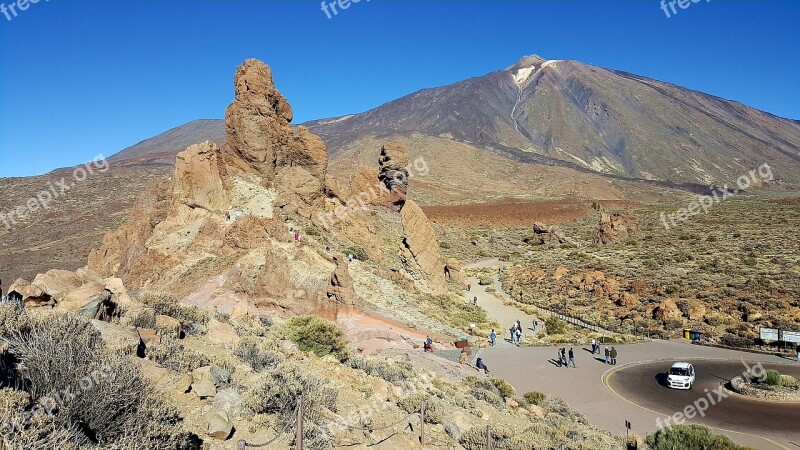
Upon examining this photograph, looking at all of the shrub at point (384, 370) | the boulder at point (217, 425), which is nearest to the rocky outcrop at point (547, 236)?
the shrub at point (384, 370)

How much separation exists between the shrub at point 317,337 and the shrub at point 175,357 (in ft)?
15.4

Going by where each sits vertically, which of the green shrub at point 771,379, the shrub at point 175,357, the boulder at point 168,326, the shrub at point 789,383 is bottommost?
the shrub at point 789,383

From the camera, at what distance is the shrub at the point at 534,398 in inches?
511

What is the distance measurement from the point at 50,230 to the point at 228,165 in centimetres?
4897

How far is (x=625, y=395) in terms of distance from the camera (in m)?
15.0

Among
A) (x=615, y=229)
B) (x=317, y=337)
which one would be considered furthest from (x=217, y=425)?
(x=615, y=229)

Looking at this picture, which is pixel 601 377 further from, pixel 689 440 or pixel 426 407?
pixel 426 407

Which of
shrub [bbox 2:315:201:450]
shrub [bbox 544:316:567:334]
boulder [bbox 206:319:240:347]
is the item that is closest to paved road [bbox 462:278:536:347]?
shrub [bbox 544:316:567:334]

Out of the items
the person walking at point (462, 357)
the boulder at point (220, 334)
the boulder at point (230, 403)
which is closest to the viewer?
the boulder at point (230, 403)

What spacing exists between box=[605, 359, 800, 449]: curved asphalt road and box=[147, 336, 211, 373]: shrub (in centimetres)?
1222

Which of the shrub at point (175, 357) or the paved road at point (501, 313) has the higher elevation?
the shrub at point (175, 357)

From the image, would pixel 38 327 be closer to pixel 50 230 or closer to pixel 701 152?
pixel 50 230

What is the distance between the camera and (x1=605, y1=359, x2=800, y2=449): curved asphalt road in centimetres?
1221

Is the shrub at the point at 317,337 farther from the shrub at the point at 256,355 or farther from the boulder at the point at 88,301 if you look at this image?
the boulder at the point at 88,301
